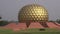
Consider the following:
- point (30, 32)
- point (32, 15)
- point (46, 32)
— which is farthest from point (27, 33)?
point (32, 15)

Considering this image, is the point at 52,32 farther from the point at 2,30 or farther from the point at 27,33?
the point at 2,30

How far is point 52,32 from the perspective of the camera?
4586 mm

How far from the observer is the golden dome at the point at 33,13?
41.4 feet

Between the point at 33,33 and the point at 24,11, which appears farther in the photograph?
the point at 24,11

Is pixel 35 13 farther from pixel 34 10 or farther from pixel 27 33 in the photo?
pixel 27 33

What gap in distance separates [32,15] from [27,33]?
327 inches

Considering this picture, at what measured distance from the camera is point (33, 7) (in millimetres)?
13047

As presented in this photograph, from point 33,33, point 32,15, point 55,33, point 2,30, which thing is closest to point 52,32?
point 55,33

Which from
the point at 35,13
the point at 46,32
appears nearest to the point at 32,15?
the point at 35,13

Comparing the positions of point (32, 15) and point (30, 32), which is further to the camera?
point (32, 15)

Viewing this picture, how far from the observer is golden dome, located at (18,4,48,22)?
12633 mm

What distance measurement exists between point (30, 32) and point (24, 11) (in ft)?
28.2

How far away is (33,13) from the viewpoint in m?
12.9

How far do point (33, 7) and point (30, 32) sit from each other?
858cm
